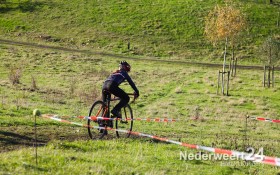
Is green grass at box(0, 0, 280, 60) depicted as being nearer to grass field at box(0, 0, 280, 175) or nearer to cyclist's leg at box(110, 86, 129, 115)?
grass field at box(0, 0, 280, 175)

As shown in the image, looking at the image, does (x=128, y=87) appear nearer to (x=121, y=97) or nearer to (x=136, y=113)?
(x=136, y=113)

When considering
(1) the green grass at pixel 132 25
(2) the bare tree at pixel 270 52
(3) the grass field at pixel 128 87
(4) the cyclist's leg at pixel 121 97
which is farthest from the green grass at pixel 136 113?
(1) the green grass at pixel 132 25

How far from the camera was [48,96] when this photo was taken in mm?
28406

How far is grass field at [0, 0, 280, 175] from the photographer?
10373 millimetres

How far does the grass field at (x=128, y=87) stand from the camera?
10.4 m

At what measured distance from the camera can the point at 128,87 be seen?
35.3m

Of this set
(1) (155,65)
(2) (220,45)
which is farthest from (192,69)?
(2) (220,45)

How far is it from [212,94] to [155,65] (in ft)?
48.8

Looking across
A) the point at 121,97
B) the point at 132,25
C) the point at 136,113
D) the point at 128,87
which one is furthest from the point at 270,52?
the point at 132,25

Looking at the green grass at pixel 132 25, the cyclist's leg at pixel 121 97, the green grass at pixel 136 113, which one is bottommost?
the green grass at pixel 136 113

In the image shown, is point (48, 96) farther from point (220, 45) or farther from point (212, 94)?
point (220, 45)

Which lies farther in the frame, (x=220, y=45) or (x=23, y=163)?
(x=220, y=45)

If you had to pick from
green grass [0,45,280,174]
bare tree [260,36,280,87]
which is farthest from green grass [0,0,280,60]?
bare tree [260,36,280,87]

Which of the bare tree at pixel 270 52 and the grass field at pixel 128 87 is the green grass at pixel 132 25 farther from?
the bare tree at pixel 270 52
